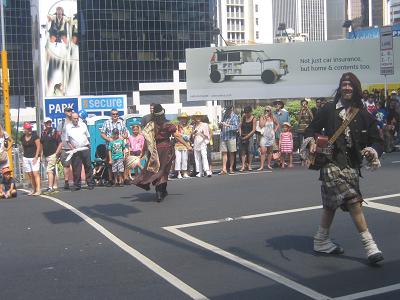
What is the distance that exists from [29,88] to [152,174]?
113331 millimetres

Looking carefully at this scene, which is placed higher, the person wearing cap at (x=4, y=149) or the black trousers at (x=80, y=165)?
the person wearing cap at (x=4, y=149)

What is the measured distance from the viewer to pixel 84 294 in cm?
575

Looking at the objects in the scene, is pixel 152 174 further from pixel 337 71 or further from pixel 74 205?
pixel 337 71

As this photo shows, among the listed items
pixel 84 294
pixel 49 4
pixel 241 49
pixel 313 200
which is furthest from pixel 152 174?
pixel 49 4

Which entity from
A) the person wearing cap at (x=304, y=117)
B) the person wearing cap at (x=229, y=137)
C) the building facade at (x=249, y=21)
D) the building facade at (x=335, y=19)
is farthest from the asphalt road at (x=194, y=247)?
the building facade at (x=249, y=21)

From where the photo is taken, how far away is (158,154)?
1120 centimetres

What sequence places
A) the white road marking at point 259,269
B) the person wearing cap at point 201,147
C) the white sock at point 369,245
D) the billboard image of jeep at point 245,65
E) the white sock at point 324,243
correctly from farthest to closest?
the billboard image of jeep at point 245,65 < the person wearing cap at point 201,147 < the white sock at point 324,243 < the white sock at point 369,245 < the white road marking at point 259,269

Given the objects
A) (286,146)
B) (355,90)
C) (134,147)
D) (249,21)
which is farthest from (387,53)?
(249,21)

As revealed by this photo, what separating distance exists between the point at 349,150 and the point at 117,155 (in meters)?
8.65

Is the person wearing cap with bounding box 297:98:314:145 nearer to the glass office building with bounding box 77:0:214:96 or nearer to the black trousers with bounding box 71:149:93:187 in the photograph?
the black trousers with bounding box 71:149:93:187

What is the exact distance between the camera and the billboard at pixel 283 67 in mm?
28828

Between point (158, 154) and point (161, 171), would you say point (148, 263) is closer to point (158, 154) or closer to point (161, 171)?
point (161, 171)

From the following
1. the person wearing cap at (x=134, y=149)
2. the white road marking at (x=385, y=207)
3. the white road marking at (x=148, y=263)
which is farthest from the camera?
the person wearing cap at (x=134, y=149)

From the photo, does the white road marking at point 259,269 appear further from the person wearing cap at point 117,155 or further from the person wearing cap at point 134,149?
the person wearing cap at point 117,155
